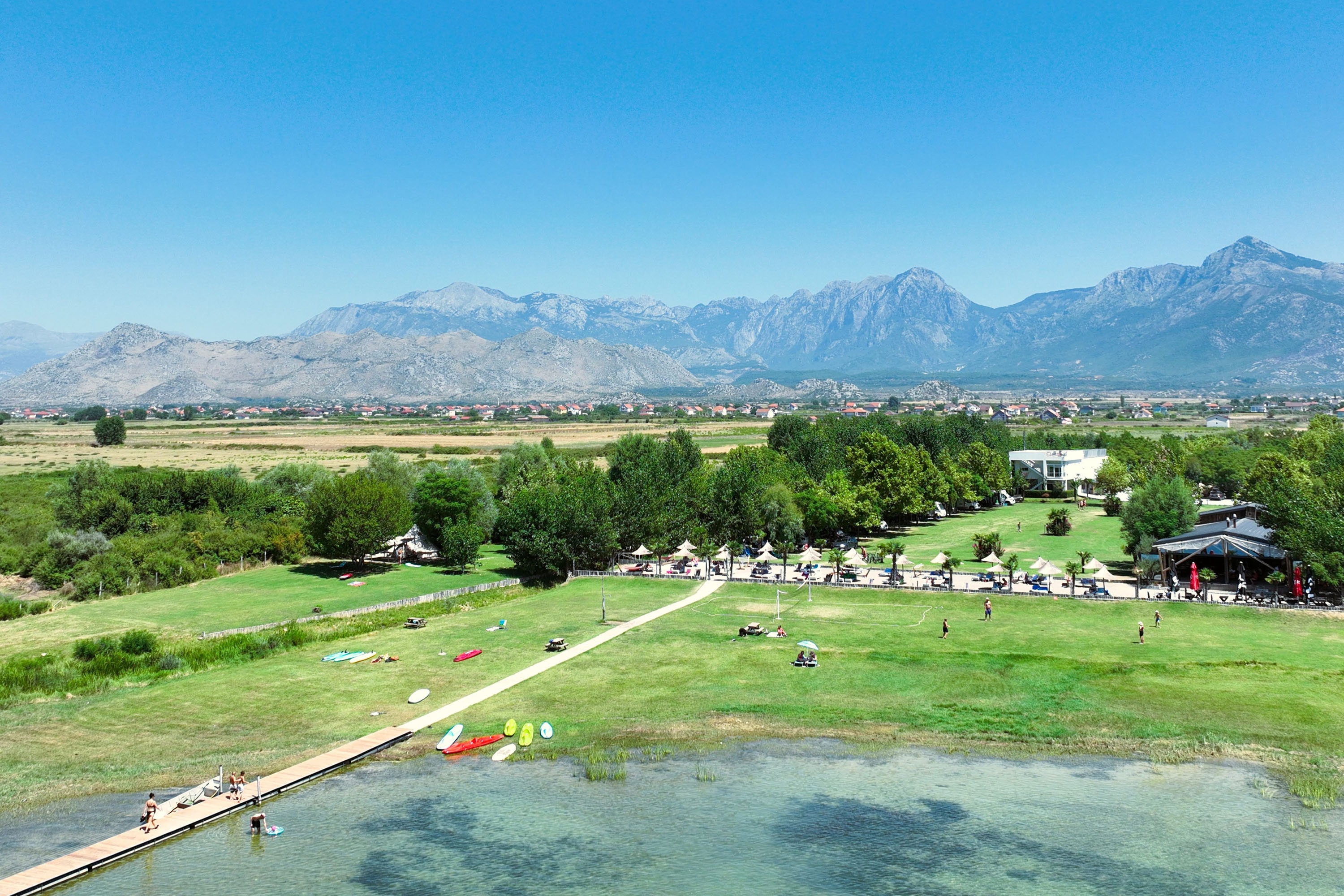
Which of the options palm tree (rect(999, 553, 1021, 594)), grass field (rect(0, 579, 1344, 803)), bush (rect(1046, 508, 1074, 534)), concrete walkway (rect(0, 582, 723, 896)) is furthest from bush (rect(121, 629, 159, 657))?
bush (rect(1046, 508, 1074, 534))

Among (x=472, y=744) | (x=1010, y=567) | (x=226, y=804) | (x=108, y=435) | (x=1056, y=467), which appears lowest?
(x=472, y=744)

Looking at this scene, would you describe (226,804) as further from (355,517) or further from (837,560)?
(837,560)

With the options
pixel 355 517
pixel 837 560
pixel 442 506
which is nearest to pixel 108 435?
pixel 442 506

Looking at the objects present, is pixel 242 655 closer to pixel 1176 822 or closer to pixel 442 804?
pixel 442 804

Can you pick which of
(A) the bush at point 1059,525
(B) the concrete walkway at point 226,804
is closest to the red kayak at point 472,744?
(B) the concrete walkway at point 226,804

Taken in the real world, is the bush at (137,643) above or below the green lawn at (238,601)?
above

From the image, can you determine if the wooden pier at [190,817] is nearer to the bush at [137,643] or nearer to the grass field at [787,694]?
the grass field at [787,694]
